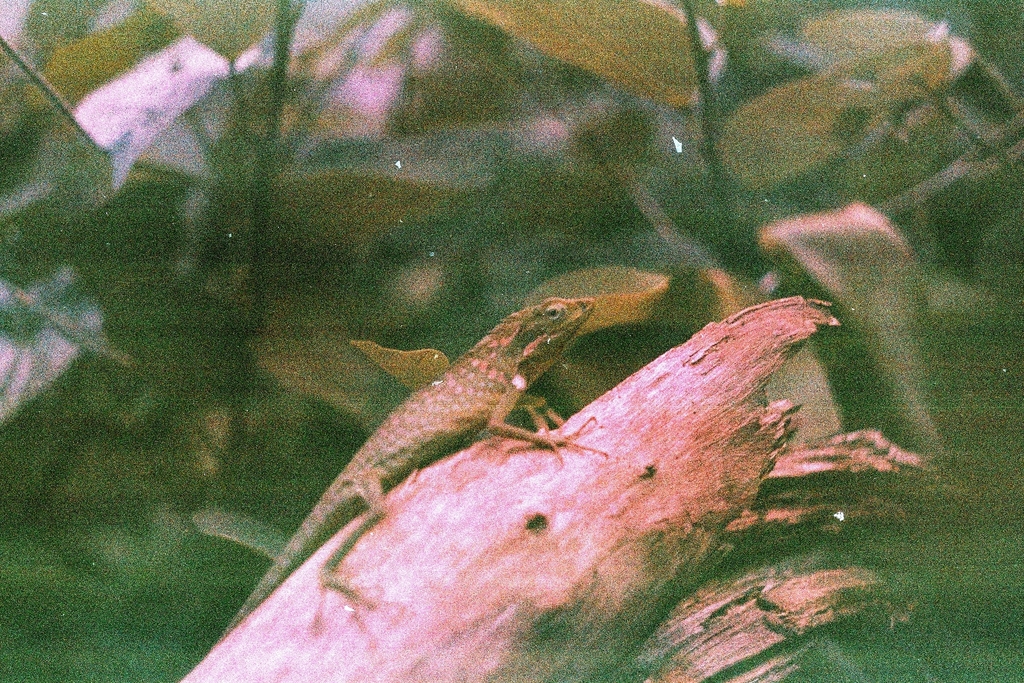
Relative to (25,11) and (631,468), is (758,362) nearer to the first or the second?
(631,468)

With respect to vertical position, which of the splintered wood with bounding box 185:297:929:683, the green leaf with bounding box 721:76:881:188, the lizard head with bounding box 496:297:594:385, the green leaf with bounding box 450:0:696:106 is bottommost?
the splintered wood with bounding box 185:297:929:683

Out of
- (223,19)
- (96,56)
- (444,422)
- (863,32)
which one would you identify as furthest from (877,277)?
(96,56)

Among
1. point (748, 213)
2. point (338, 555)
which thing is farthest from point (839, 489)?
point (338, 555)

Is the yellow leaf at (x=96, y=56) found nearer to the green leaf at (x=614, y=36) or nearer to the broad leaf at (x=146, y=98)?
the broad leaf at (x=146, y=98)

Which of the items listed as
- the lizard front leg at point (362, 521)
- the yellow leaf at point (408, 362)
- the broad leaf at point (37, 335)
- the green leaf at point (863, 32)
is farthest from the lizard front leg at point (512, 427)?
the green leaf at point (863, 32)

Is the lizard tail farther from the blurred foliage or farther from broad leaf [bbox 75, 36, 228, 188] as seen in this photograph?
broad leaf [bbox 75, 36, 228, 188]

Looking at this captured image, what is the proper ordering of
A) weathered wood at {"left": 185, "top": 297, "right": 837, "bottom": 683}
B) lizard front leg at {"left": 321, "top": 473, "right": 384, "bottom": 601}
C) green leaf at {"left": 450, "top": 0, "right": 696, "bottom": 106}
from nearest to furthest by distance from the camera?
weathered wood at {"left": 185, "top": 297, "right": 837, "bottom": 683} < lizard front leg at {"left": 321, "top": 473, "right": 384, "bottom": 601} < green leaf at {"left": 450, "top": 0, "right": 696, "bottom": 106}

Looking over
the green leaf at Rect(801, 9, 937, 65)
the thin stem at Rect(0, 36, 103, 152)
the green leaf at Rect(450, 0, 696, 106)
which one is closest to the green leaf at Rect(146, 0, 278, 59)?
the thin stem at Rect(0, 36, 103, 152)

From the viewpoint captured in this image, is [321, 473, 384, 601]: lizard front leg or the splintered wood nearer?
the splintered wood
